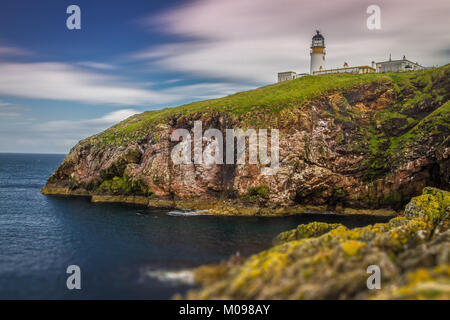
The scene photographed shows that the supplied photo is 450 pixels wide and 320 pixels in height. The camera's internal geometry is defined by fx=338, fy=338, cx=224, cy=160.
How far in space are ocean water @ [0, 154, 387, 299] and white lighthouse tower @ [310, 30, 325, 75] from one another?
177 ft

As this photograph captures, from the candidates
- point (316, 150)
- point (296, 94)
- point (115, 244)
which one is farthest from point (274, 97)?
point (115, 244)

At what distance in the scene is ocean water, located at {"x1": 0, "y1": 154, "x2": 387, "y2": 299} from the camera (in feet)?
103

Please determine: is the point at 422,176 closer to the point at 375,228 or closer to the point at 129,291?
the point at 375,228

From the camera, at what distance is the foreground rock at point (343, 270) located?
21.7 m

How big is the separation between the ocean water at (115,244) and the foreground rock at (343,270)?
4.93 meters

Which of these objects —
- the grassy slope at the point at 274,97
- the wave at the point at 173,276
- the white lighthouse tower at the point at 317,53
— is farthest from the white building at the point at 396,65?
the wave at the point at 173,276

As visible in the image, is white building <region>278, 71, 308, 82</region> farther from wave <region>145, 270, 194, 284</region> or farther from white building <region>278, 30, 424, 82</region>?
wave <region>145, 270, 194, 284</region>

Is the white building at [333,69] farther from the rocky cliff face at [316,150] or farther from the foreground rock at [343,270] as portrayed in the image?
the foreground rock at [343,270]

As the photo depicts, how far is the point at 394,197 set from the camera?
215 ft

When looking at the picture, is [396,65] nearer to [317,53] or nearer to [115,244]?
[317,53]

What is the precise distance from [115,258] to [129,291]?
1014 centimetres

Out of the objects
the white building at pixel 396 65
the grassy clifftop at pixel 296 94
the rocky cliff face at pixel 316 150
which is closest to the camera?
the rocky cliff face at pixel 316 150

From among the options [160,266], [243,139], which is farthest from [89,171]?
[160,266]

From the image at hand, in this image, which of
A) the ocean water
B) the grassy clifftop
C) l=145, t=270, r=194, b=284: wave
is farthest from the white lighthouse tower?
l=145, t=270, r=194, b=284: wave
